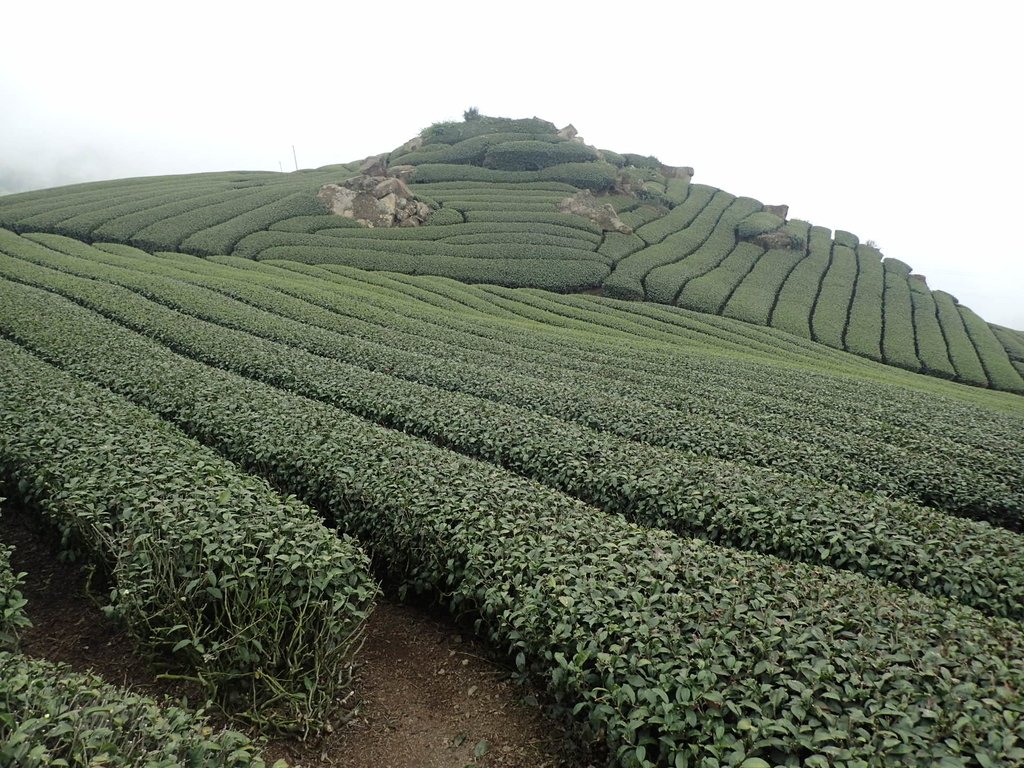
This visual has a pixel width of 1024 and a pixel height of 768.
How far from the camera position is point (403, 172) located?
71.5m

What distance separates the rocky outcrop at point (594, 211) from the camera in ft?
197

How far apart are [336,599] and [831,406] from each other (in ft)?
56.6

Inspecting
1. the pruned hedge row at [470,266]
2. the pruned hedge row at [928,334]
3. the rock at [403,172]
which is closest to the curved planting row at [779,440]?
the pruned hedge row at [470,266]

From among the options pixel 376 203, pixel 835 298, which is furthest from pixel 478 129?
pixel 835 298

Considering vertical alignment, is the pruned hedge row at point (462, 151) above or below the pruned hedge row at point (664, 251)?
above

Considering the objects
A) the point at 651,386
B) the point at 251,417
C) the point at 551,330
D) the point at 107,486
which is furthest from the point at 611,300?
the point at 107,486

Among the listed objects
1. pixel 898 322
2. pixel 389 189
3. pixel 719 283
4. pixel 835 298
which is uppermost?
pixel 389 189

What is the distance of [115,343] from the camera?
49.4ft

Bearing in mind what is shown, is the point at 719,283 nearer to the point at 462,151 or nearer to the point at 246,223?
the point at 462,151

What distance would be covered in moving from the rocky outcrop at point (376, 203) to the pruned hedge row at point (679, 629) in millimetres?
50163

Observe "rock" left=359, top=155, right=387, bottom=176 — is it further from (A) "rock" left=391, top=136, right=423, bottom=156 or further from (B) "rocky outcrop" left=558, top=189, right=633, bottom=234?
(B) "rocky outcrop" left=558, top=189, right=633, bottom=234

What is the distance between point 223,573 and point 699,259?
58319 millimetres

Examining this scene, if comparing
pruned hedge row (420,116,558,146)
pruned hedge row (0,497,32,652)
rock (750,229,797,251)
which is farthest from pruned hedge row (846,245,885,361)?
pruned hedge row (0,497,32,652)

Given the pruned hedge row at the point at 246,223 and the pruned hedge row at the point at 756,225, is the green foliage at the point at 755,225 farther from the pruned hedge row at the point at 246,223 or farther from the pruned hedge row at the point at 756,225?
the pruned hedge row at the point at 246,223
